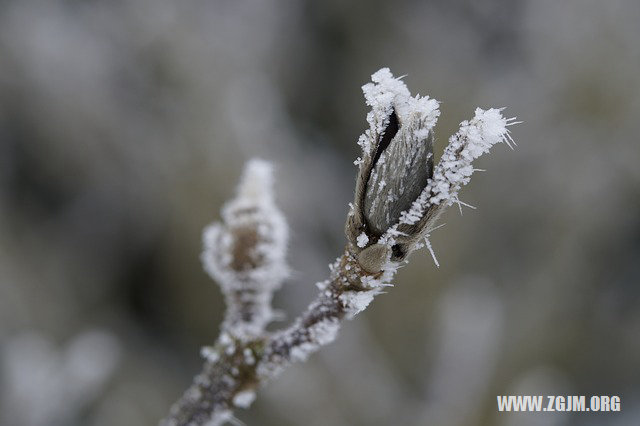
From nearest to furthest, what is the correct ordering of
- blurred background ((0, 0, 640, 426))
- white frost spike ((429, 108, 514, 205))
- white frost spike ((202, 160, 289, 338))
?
white frost spike ((429, 108, 514, 205)) → white frost spike ((202, 160, 289, 338)) → blurred background ((0, 0, 640, 426))

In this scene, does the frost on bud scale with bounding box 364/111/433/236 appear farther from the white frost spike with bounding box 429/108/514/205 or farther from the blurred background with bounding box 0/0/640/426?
the blurred background with bounding box 0/0/640/426

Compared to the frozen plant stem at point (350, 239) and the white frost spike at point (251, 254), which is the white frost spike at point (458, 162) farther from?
the white frost spike at point (251, 254)

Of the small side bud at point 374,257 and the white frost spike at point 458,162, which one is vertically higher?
the white frost spike at point 458,162

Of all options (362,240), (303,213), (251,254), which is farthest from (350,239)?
(303,213)

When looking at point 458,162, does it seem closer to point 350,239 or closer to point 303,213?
point 350,239

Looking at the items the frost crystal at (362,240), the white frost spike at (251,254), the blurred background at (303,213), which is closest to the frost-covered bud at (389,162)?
the frost crystal at (362,240)

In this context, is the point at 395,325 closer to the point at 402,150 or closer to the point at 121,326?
the point at 121,326

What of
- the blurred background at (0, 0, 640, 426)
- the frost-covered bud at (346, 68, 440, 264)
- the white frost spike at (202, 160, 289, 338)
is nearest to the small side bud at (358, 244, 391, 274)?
the frost-covered bud at (346, 68, 440, 264)
